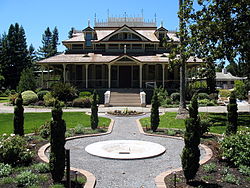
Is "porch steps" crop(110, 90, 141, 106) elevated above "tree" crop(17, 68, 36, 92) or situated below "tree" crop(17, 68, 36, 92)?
below

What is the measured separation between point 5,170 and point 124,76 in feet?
90.0

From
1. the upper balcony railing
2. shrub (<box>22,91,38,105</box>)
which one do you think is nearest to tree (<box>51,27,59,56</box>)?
the upper balcony railing

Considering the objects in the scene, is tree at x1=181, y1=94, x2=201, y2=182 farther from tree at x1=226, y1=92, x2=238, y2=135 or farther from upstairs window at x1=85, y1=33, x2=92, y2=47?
upstairs window at x1=85, y1=33, x2=92, y2=47

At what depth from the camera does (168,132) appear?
42.6ft

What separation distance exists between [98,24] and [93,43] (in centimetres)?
723

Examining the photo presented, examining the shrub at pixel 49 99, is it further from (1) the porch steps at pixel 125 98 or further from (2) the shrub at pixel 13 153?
(2) the shrub at pixel 13 153

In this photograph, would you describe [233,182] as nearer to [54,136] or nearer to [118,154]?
[118,154]

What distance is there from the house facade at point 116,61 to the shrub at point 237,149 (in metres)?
23.2

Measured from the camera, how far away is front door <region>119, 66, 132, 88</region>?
111 feet

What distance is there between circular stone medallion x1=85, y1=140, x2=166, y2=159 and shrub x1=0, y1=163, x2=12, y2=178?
115 inches

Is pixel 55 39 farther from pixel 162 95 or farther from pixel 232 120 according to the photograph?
pixel 232 120

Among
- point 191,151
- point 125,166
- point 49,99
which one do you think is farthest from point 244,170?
point 49,99

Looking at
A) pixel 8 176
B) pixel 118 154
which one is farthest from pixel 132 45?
pixel 8 176

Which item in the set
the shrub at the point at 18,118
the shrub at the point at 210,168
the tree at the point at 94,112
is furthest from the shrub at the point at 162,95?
the shrub at the point at 210,168
